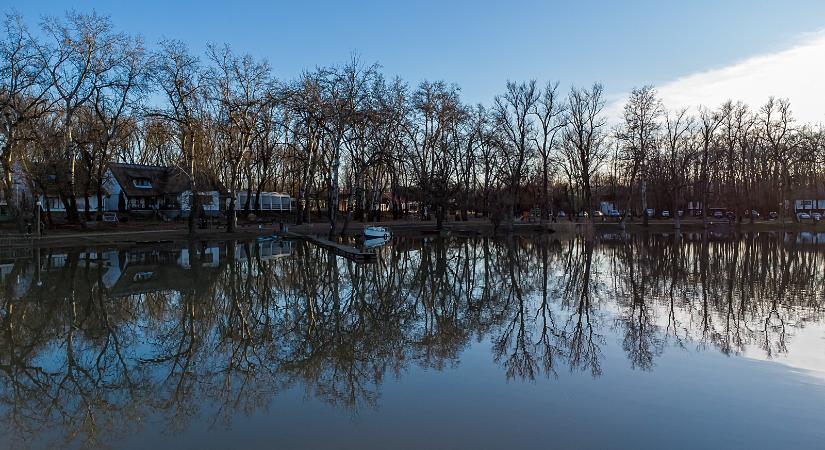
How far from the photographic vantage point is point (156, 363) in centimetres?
894

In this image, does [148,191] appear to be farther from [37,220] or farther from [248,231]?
[37,220]

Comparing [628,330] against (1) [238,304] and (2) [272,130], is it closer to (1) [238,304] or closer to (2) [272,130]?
(1) [238,304]

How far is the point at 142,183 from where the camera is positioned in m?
53.8

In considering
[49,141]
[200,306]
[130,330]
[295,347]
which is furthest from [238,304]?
A: [49,141]

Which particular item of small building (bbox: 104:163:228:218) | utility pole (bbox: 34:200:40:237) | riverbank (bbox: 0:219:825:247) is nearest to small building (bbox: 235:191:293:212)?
small building (bbox: 104:163:228:218)

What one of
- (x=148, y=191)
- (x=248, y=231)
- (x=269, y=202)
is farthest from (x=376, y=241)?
(x=269, y=202)

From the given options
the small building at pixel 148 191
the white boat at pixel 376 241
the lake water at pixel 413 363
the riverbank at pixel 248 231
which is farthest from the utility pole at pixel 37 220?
the white boat at pixel 376 241

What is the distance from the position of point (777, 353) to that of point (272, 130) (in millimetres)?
40363

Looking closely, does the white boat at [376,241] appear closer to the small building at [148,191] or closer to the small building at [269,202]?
the small building at [148,191]

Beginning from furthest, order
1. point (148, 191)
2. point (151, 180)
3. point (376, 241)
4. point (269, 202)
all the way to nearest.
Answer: point (269, 202)
point (151, 180)
point (148, 191)
point (376, 241)

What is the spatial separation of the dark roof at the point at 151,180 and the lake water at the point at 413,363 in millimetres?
36313

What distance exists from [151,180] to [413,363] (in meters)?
52.6

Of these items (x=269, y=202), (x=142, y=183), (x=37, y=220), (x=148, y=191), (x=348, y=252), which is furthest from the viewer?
(x=269, y=202)

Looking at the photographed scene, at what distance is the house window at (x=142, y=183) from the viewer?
53.3m
